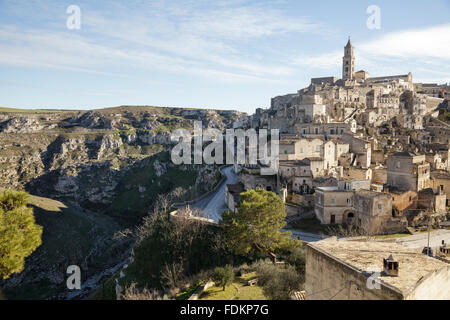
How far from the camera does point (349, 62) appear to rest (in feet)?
325

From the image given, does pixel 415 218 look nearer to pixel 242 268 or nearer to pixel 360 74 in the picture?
pixel 242 268

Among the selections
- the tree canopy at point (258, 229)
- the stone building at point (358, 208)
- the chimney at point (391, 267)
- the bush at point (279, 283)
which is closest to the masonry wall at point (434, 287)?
the chimney at point (391, 267)

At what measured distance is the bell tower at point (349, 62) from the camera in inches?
3890

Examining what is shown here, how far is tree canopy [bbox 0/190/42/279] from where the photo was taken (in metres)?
18.2

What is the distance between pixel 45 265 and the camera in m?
60.6

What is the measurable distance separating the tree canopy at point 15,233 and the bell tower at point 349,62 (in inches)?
3940

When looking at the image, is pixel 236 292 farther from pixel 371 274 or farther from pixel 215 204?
pixel 215 204

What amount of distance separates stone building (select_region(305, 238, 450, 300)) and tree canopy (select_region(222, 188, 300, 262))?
13594 millimetres

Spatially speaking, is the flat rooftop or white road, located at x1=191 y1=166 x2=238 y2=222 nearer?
the flat rooftop

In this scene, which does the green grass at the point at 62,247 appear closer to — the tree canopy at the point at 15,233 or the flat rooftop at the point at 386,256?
the tree canopy at the point at 15,233

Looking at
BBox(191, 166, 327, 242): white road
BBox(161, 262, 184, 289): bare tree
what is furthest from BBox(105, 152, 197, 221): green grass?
BBox(161, 262, 184, 289): bare tree

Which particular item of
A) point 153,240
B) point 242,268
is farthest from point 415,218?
point 153,240

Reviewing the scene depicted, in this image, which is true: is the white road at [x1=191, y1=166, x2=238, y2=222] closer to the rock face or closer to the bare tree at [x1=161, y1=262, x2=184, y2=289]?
the rock face
